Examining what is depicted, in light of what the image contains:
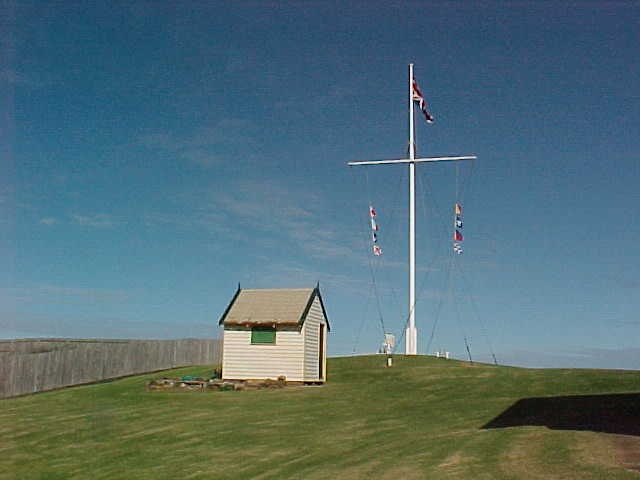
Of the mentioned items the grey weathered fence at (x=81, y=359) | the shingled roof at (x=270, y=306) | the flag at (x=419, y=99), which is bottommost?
the grey weathered fence at (x=81, y=359)

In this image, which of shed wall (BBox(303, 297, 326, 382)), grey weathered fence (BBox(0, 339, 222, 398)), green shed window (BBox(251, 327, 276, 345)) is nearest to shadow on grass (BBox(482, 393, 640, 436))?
shed wall (BBox(303, 297, 326, 382))

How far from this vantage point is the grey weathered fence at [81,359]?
3553 cm

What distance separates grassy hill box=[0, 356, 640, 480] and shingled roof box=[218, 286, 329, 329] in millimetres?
3760

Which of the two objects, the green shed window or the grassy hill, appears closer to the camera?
the grassy hill

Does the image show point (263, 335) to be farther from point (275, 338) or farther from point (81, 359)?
point (81, 359)

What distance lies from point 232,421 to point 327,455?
23.2 feet

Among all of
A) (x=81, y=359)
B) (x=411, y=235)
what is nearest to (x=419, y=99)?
(x=411, y=235)

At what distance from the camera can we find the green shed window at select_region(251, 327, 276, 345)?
116 feet

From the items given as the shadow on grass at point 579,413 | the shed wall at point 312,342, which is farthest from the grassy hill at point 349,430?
the shed wall at point 312,342

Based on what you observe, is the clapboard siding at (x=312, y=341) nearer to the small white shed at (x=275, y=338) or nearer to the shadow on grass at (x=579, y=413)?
the small white shed at (x=275, y=338)

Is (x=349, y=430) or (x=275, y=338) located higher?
(x=275, y=338)

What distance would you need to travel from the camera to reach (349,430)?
20.3 meters

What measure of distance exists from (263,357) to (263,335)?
101 centimetres

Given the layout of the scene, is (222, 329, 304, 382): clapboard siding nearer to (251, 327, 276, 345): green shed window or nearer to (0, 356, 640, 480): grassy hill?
(251, 327, 276, 345): green shed window
